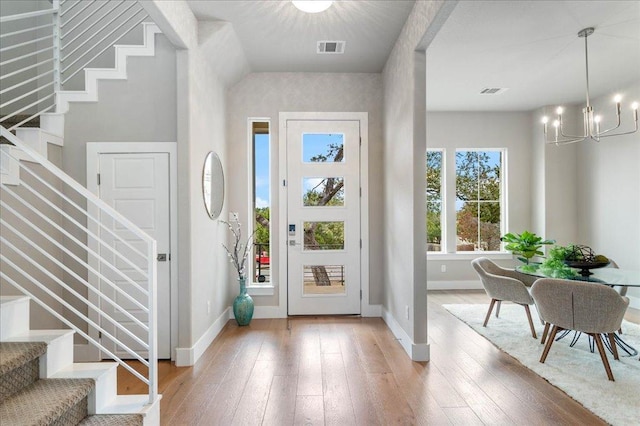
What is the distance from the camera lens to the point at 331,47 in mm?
4137

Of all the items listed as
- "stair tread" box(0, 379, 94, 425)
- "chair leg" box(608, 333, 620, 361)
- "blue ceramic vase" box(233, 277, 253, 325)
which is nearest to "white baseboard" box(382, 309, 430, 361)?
"chair leg" box(608, 333, 620, 361)

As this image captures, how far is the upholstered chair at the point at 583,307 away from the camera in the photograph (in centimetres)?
295

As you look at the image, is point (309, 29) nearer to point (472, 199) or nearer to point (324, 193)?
point (324, 193)

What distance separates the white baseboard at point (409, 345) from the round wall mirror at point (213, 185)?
7.16ft

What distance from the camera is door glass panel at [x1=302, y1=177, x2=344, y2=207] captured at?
194 inches

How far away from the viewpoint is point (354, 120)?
4.89m

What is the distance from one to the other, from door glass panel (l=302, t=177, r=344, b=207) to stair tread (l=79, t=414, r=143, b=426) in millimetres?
3162

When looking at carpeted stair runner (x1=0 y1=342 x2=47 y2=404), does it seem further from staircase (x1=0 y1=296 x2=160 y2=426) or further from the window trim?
the window trim

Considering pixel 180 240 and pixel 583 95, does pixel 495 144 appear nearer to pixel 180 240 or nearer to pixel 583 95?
pixel 583 95

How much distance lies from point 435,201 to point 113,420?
572 centimetres

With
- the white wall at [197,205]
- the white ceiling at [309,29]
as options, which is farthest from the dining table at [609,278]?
the white wall at [197,205]

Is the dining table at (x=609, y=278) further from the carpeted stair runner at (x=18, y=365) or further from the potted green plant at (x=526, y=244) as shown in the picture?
the carpeted stair runner at (x=18, y=365)

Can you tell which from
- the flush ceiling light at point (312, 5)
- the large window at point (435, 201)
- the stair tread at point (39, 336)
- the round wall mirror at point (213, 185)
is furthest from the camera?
the large window at point (435, 201)

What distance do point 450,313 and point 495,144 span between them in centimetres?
316
